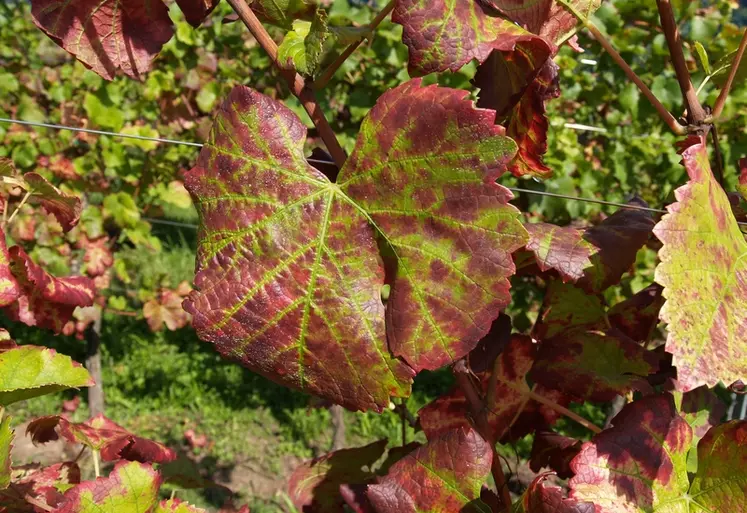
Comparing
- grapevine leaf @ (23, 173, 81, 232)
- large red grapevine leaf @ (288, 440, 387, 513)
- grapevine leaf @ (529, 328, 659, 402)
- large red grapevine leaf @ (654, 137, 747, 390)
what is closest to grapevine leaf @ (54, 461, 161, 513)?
large red grapevine leaf @ (288, 440, 387, 513)

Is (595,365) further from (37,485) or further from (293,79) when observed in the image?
(37,485)

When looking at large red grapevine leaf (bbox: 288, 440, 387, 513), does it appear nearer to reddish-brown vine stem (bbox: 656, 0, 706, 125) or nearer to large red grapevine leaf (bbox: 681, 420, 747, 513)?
large red grapevine leaf (bbox: 681, 420, 747, 513)

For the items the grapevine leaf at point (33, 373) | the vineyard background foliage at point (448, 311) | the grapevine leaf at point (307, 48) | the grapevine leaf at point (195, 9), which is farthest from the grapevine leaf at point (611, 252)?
the grapevine leaf at point (33, 373)

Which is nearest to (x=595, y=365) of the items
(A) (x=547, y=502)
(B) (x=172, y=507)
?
(A) (x=547, y=502)

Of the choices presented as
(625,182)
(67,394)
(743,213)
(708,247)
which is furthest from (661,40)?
(67,394)

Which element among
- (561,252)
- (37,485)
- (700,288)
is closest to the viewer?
(700,288)

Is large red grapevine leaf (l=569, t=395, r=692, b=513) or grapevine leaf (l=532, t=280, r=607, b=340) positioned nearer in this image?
large red grapevine leaf (l=569, t=395, r=692, b=513)

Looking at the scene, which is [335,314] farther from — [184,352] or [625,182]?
[184,352]
